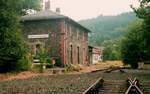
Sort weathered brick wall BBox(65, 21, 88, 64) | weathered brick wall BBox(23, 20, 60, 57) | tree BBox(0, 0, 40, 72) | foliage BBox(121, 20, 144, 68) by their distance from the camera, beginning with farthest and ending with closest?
foliage BBox(121, 20, 144, 68) < weathered brick wall BBox(65, 21, 88, 64) < weathered brick wall BBox(23, 20, 60, 57) < tree BBox(0, 0, 40, 72)

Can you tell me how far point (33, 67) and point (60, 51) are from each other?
601 cm

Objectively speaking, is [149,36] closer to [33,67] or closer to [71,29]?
[33,67]

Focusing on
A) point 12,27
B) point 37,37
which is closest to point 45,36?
point 37,37

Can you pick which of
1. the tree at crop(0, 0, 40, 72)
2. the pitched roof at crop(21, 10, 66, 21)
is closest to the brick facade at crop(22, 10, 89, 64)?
the pitched roof at crop(21, 10, 66, 21)

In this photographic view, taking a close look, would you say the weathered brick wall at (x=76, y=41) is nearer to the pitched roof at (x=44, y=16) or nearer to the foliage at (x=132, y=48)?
the pitched roof at (x=44, y=16)

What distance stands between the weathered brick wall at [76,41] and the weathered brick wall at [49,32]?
1.26 metres

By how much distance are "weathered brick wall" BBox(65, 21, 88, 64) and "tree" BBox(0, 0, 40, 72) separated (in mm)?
10318

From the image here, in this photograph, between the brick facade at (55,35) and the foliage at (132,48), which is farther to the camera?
the foliage at (132,48)

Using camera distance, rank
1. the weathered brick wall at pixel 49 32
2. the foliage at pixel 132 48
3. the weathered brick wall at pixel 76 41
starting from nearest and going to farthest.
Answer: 1. the weathered brick wall at pixel 49 32
2. the weathered brick wall at pixel 76 41
3. the foliage at pixel 132 48

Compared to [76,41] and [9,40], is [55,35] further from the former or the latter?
[9,40]

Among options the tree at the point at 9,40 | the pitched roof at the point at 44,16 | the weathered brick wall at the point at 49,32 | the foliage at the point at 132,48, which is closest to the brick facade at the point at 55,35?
the weathered brick wall at the point at 49,32

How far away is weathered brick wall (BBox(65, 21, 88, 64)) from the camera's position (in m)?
37.1

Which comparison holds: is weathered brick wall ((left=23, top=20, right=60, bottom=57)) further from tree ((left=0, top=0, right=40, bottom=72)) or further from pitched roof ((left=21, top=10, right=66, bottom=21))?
tree ((left=0, top=0, right=40, bottom=72))

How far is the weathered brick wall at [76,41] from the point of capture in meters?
37.1
